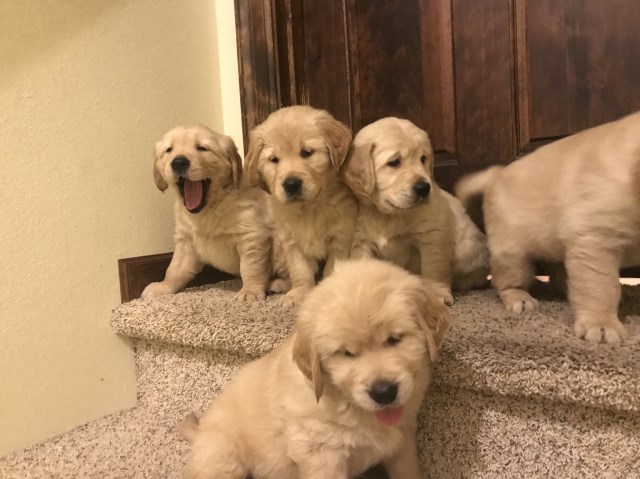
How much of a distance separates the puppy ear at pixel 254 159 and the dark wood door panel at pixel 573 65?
3.57ft

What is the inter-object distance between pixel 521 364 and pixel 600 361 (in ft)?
0.56

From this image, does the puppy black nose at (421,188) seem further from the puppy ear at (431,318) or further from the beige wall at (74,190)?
the beige wall at (74,190)

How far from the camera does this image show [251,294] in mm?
2248

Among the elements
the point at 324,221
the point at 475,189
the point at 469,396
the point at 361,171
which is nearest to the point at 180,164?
the point at 324,221

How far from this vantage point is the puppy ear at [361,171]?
6.38 feet

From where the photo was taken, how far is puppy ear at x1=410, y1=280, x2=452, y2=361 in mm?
1217

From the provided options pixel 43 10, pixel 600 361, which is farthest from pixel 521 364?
pixel 43 10

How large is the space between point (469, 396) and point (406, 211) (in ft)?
2.58

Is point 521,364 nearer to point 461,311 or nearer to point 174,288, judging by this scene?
point 461,311

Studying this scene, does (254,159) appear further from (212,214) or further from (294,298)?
(294,298)

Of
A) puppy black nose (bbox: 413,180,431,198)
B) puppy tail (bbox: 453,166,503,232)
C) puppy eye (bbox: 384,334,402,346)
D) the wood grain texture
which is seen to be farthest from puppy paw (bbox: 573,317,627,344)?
the wood grain texture

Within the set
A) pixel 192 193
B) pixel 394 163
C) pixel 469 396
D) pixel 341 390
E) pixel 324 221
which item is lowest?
pixel 469 396

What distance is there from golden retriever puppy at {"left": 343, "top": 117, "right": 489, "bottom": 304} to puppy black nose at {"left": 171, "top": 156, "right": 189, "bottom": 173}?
646 millimetres

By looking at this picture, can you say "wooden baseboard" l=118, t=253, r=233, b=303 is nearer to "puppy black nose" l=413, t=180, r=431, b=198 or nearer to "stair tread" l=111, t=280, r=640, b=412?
"stair tread" l=111, t=280, r=640, b=412
